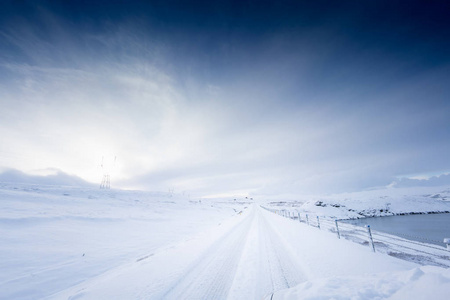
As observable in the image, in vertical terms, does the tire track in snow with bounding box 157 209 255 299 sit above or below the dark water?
above

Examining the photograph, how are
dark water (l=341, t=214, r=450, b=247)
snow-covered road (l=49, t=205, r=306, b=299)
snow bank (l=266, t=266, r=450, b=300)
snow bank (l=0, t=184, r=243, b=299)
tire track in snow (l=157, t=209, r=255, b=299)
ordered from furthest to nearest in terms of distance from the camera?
dark water (l=341, t=214, r=450, b=247) → snow bank (l=0, t=184, r=243, b=299) → snow-covered road (l=49, t=205, r=306, b=299) → tire track in snow (l=157, t=209, r=255, b=299) → snow bank (l=266, t=266, r=450, b=300)

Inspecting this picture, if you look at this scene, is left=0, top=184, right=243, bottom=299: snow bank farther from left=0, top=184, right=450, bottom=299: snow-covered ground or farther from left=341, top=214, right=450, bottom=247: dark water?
left=341, top=214, right=450, bottom=247: dark water

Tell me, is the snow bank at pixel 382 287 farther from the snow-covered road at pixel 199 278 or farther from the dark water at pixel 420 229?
the dark water at pixel 420 229

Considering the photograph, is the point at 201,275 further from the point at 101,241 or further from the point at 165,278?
the point at 101,241

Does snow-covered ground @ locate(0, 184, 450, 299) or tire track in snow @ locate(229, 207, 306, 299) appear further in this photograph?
tire track in snow @ locate(229, 207, 306, 299)

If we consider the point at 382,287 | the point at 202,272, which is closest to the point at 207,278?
the point at 202,272

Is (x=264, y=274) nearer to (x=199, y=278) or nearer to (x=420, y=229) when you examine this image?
(x=199, y=278)

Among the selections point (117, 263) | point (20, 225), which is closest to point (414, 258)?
point (117, 263)

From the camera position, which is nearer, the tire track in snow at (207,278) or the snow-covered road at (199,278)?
the tire track in snow at (207,278)

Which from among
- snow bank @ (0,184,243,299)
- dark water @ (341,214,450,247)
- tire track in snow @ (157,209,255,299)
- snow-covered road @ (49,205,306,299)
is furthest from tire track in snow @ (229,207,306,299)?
dark water @ (341,214,450,247)

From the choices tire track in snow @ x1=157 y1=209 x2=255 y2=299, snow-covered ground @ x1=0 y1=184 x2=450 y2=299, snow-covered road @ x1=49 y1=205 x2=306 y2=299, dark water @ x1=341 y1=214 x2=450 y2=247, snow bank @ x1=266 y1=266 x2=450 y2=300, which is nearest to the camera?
snow bank @ x1=266 y1=266 x2=450 y2=300

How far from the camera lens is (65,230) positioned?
11.0m

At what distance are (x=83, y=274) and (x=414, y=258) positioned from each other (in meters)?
13.7

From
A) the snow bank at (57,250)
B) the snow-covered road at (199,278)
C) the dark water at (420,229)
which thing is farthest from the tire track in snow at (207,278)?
the dark water at (420,229)
